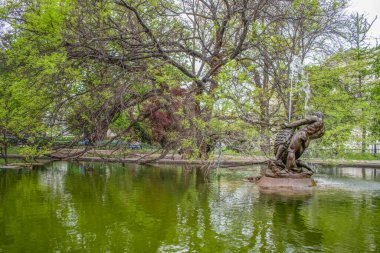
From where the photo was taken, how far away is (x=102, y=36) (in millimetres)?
10789

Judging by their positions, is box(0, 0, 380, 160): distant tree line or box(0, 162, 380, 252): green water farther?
box(0, 0, 380, 160): distant tree line

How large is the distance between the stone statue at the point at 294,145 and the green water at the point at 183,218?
76 centimetres

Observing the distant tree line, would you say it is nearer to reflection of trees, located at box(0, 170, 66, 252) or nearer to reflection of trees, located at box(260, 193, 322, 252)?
reflection of trees, located at box(0, 170, 66, 252)

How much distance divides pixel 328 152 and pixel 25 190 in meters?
9.06

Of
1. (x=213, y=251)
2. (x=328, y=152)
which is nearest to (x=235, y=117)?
(x=328, y=152)

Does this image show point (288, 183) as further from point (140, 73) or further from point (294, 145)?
point (140, 73)

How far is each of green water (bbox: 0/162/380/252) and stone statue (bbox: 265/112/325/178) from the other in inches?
29.9

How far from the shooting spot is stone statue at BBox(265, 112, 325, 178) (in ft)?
32.7

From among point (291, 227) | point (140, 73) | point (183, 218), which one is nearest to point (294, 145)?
point (291, 227)

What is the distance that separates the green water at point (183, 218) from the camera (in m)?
5.02

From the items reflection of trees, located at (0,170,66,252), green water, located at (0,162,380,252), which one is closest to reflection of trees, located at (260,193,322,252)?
green water, located at (0,162,380,252)

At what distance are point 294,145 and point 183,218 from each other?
4.68 meters

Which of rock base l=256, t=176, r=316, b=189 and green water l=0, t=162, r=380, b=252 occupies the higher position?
rock base l=256, t=176, r=316, b=189

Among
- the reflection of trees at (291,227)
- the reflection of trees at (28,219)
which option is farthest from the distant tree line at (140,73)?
the reflection of trees at (291,227)
